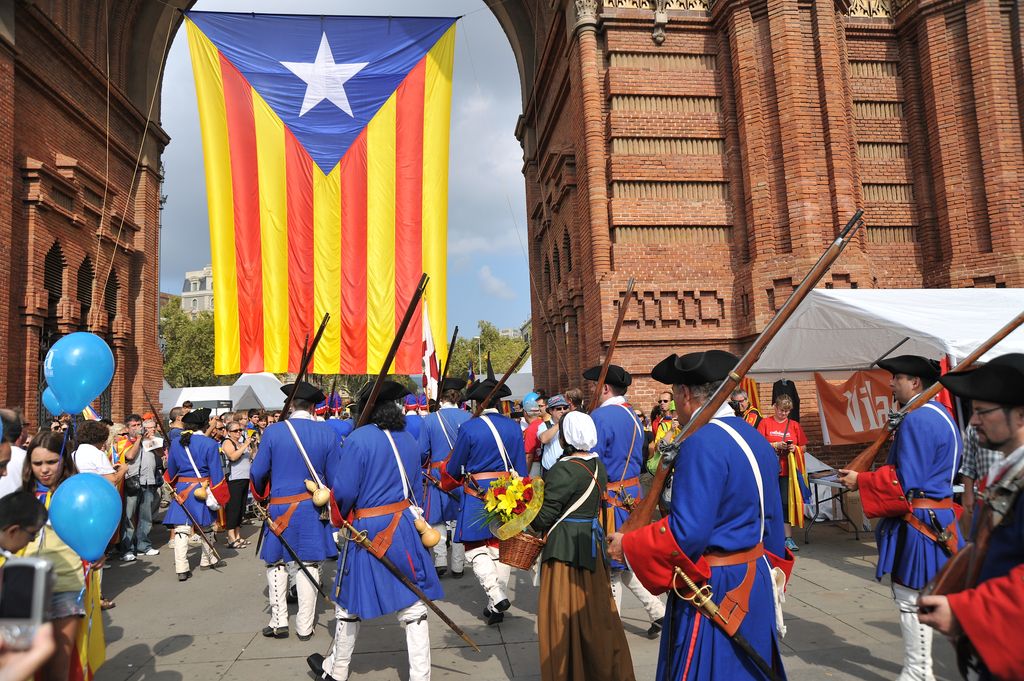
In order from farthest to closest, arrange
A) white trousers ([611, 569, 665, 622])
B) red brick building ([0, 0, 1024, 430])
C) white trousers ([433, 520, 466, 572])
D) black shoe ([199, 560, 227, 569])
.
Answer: red brick building ([0, 0, 1024, 430]), black shoe ([199, 560, 227, 569]), white trousers ([433, 520, 466, 572]), white trousers ([611, 569, 665, 622])

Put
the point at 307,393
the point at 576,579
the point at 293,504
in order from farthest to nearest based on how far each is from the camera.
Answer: the point at 307,393 < the point at 293,504 < the point at 576,579

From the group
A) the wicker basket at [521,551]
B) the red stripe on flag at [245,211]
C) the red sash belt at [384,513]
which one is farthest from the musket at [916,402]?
the red stripe on flag at [245,211]

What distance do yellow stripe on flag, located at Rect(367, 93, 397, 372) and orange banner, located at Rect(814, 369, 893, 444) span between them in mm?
6832

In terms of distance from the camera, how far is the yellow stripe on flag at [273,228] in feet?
28.5

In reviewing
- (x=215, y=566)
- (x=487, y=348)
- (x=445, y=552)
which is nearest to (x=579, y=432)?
(x=445, y=552)

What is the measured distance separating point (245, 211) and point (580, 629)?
23.4 feet

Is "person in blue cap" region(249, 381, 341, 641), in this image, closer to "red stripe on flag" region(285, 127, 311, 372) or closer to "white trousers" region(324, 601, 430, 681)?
"white trousers" region(324, 601, 430, 681)

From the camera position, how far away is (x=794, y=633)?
5289 mm

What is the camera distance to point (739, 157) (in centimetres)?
1328

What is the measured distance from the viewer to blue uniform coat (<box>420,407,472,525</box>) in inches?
316

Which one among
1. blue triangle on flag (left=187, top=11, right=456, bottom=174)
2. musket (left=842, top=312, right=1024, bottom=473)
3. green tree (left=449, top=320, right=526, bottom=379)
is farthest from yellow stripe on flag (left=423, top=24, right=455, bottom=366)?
green tree (left=449, top=320, right=526, bottom=379)

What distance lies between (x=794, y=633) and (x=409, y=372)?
5.32 metres

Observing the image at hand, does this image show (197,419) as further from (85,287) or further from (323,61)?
(85,287)

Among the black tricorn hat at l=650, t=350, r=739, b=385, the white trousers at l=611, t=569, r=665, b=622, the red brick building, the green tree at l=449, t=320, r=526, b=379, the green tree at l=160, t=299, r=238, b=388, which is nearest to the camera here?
the black tricorn hat at l=650, t=350, r=739, b=385
